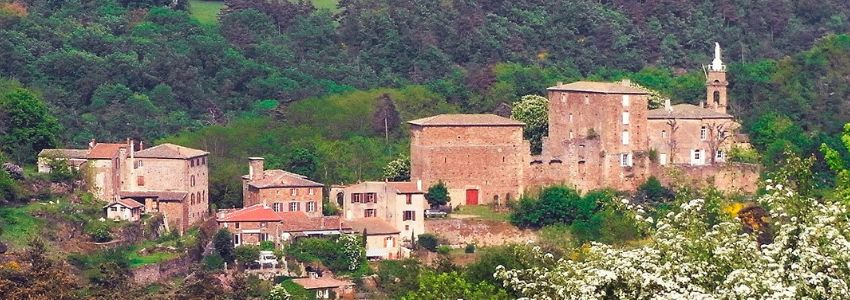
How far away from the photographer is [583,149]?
61.4 m

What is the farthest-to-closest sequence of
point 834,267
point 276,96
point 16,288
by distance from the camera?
point 276,96 < point 16,288 < point 834,267

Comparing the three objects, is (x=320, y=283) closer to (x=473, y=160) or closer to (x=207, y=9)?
(x=473, y=160)

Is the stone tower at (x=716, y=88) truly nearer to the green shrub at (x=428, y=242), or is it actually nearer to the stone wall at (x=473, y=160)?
the stone wall at (x=473, y=160)

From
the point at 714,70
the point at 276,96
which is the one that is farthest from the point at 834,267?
the point at 276,96

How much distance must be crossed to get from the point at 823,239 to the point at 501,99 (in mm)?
49629

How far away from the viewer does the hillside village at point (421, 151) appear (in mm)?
29406

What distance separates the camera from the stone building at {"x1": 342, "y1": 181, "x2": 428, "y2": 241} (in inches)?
2302

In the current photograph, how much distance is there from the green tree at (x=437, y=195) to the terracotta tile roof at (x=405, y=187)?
0.58 m

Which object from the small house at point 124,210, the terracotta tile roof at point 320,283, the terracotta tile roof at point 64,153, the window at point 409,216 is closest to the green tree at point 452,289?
the terracotta tile roof at point 320,283

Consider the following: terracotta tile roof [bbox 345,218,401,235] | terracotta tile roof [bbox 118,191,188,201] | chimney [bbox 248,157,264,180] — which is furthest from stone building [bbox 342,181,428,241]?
terracotta tile roof [bbox 118,191,188,201]

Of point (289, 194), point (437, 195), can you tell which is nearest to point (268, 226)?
point (289, 194)

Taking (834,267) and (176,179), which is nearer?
(834,267)

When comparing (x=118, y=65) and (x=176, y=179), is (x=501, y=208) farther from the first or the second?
(x=118, y=65)

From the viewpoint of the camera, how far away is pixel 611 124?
202 feet
